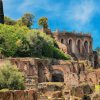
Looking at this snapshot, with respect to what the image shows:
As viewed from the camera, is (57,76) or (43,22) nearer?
(57,76)

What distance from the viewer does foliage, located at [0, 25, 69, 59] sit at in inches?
3167

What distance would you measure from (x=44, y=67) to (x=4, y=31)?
1243 centimetres

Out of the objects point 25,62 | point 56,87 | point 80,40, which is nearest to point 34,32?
point 25,62

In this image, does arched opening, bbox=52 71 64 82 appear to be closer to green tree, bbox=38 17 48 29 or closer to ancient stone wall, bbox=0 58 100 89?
ancient stone wall, bbox=0 58 100 89

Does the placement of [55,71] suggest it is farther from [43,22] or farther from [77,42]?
[77,42]

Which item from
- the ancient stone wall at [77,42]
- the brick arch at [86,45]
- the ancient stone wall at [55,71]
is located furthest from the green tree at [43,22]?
the ancient stone wall at [55,71]

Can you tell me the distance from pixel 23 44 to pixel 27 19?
34.1 metres

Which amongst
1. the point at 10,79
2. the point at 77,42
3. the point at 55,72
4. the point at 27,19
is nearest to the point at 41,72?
the point at 55,72

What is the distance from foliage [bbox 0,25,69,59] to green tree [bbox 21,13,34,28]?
2401 cm

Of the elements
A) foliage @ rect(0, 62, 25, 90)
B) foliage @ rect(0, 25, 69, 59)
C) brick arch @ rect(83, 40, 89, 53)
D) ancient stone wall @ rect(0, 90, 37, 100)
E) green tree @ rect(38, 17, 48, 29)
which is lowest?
ancient stone wall @ rect(0, 90, 37, 100)

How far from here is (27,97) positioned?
34750 millimetres

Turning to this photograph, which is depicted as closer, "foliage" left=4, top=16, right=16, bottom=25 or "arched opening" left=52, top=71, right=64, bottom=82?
"arched opening" left=52, top=71, right=64, bottom=82

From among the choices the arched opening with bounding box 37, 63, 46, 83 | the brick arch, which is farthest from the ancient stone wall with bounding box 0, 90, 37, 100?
the brick arch

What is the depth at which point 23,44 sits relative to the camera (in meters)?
82.2
